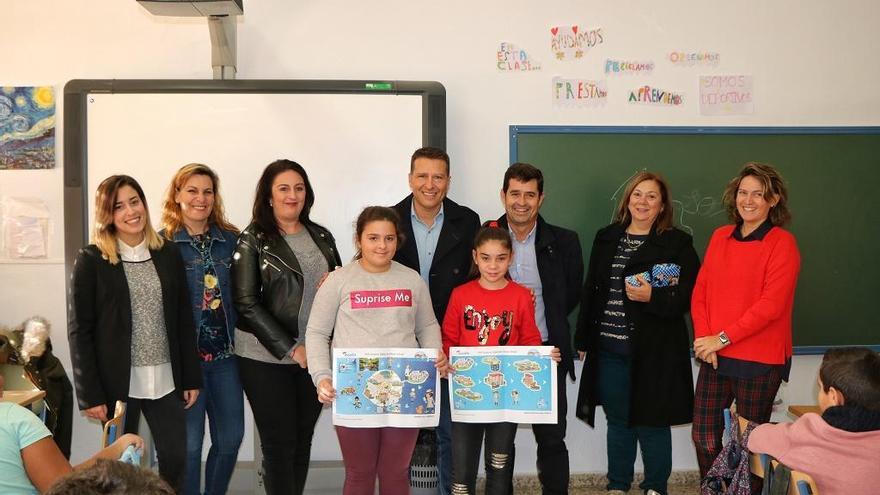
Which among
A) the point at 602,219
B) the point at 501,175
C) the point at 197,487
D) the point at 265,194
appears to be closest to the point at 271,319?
the point at 265,194

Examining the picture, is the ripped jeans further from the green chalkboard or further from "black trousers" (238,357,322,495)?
the green chalkboard

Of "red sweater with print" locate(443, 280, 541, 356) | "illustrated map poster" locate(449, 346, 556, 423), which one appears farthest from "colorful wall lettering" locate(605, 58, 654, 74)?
"illustrated map poster" locate(449, 346, 556, 423)

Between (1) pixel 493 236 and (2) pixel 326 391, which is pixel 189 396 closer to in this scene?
(2) pixel 326 391

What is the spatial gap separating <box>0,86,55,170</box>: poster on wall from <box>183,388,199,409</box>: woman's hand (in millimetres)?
1761

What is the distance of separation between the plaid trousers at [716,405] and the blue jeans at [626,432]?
0.71ft

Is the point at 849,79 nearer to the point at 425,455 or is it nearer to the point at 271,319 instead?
the point at 425,455

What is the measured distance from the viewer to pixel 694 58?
4137 millimetres

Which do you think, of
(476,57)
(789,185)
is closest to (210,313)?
(476,57)

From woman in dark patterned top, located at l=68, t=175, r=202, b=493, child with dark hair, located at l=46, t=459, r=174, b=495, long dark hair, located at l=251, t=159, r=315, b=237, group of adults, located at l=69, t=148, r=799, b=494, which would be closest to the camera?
child with dark hair, located at l=46, t=459, r=174, b=495

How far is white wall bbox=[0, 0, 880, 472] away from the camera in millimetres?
3926

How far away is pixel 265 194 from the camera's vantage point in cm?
308

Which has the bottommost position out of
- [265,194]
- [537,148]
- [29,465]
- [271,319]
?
[29,465]

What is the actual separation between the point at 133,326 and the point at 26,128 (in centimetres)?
176

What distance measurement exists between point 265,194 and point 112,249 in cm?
65
